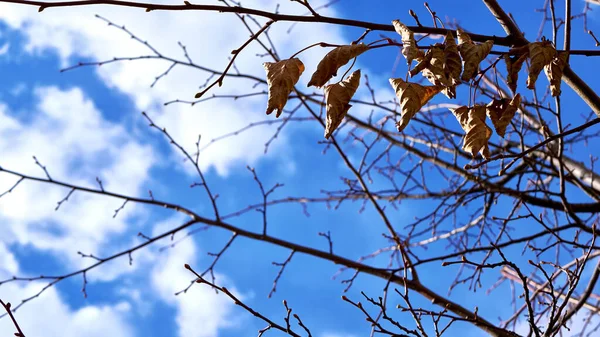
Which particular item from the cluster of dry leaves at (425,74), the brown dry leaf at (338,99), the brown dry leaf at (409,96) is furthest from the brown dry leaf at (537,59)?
the brown dry leaf at (338,99)

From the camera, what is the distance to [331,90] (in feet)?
4.55

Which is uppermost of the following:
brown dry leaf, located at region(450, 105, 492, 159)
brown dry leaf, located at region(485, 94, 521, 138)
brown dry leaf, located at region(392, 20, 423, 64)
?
brown dry leaf, located at region(392, 20, 423, 64)

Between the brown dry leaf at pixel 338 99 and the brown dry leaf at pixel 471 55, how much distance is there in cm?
26

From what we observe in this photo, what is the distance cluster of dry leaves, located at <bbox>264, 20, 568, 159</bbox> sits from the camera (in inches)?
53.9

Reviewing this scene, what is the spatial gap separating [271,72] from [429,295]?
1.88 m

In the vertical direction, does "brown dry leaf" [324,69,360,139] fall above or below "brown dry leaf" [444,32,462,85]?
below

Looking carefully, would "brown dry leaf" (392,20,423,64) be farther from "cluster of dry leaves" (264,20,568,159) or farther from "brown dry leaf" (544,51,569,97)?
"brown dry leaf" (544,51,569,97)

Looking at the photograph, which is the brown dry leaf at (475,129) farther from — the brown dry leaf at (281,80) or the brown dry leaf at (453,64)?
the brown dry leaf at (281,80)

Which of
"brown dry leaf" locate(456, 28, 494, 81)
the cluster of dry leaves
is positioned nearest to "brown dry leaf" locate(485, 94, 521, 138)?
the cluster of dry leaves

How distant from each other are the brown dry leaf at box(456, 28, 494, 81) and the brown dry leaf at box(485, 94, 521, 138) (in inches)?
5.4

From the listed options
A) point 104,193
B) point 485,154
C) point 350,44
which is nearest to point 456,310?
point 485,154

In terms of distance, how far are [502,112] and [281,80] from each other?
593 mm

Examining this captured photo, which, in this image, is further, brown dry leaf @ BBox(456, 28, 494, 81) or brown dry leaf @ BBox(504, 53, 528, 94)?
brown dry leaf @ BBox(504, 53, 528, 94)

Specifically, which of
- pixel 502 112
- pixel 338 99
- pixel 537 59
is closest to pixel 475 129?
pixel 502 112
